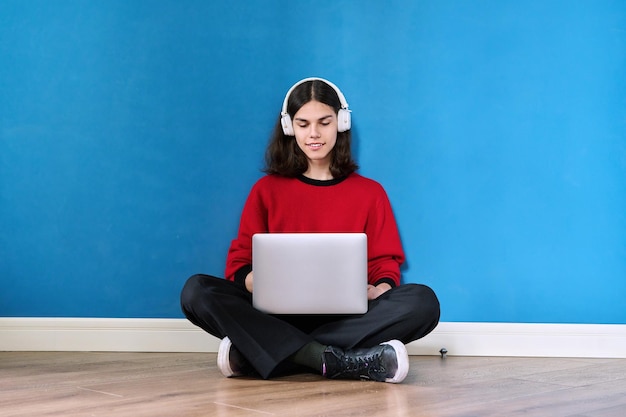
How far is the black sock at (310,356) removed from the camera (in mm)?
1952

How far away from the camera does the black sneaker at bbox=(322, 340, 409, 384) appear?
189 cm

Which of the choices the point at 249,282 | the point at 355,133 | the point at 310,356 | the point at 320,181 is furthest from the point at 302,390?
the point at 355,133

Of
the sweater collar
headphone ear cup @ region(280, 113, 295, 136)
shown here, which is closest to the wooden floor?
the sweater collar

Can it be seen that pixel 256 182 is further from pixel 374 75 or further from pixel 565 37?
pixel 565 37

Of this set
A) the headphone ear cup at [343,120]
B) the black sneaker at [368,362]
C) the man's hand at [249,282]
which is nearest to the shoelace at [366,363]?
the black sneaker at [368,362]

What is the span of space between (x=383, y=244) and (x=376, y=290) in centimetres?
19

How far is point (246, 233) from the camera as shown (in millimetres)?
2346

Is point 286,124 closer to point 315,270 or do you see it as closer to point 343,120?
point 343,120

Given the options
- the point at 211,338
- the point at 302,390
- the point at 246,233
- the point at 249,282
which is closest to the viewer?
the point at 302,390

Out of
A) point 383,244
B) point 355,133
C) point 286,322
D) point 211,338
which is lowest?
point 211,338

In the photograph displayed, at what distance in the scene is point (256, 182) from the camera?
2.45 m

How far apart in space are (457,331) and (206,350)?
29.8 inches

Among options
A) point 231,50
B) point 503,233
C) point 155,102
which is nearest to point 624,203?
point 503,233

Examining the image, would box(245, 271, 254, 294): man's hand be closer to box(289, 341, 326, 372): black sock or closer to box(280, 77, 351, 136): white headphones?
box(289, 341, 326, 372): black sock
